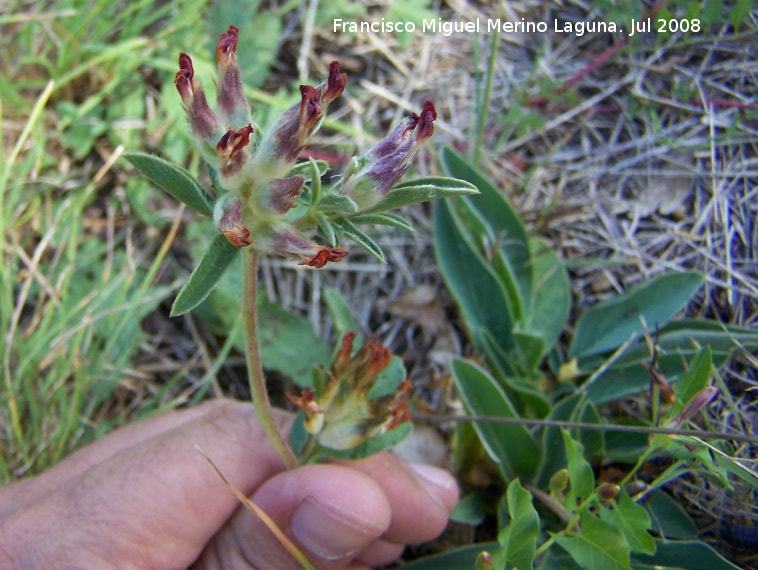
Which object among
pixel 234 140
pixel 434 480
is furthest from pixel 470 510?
pixel 234 140

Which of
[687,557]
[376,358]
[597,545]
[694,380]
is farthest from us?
[687,557]

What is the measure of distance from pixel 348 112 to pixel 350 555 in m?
2.81

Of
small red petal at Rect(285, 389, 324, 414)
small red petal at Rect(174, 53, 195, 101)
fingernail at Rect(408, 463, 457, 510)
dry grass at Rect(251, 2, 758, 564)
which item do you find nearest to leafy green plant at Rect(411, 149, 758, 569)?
fingernail at Rect(408, 463, 457, 510)

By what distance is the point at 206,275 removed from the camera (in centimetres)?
171

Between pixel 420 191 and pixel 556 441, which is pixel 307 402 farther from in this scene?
pixel 556 441

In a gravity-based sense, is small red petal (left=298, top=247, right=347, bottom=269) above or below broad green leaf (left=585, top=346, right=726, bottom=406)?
above

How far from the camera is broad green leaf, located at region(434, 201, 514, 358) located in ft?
10.6

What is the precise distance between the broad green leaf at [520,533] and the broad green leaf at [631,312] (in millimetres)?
1394

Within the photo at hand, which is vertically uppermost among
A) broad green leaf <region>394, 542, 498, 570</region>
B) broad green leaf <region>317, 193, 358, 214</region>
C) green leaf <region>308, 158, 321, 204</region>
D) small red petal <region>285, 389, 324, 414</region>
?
→ green leaf <region>308, 158, 321, 204</region>

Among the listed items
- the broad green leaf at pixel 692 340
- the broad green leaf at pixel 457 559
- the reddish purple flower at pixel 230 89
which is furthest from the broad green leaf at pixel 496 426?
the reddish purple flower at pixel 230 89

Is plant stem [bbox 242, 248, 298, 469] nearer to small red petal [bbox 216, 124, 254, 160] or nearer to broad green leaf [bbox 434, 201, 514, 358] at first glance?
small red petal [bbox 216, 124, 254, 160]

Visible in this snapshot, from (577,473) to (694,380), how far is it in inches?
20.4

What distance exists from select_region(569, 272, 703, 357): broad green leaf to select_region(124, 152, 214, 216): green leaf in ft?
6.87

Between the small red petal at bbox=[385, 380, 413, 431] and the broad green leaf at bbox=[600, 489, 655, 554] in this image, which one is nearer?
the broad green leaf at bbox=[600, 489, 655, 554]
